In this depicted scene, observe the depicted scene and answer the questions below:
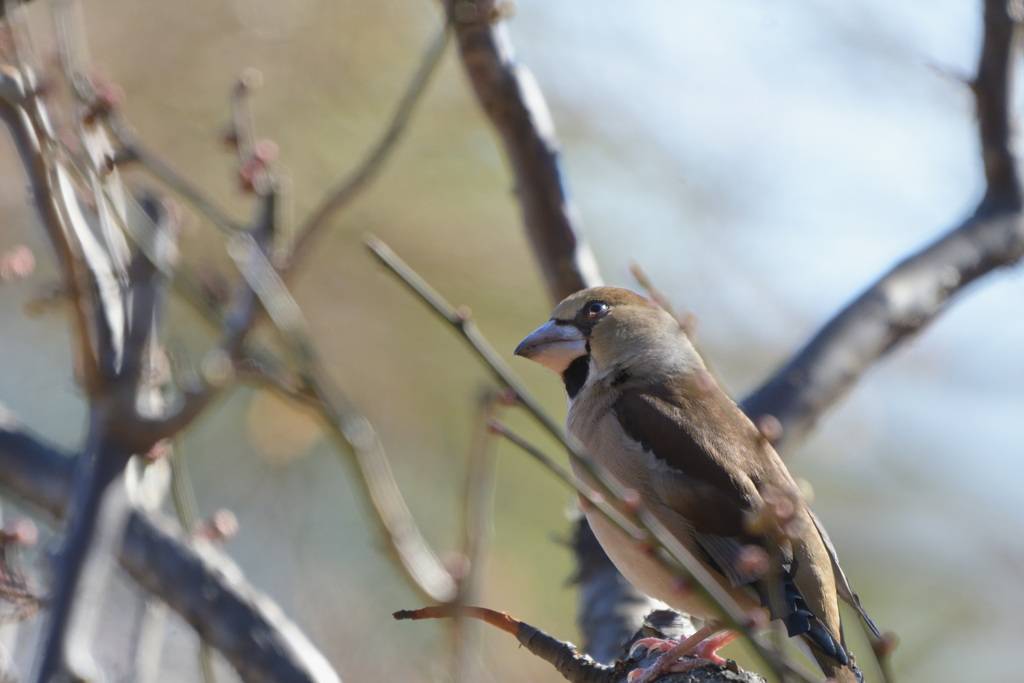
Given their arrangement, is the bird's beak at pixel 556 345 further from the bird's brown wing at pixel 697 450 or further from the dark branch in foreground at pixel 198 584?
the dark branch in foreground at pixel 198 584

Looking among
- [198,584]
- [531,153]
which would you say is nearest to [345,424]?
[198,584]

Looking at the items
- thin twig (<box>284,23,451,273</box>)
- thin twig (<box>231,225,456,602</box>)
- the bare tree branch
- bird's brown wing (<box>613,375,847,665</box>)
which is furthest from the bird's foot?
the bare tree branch

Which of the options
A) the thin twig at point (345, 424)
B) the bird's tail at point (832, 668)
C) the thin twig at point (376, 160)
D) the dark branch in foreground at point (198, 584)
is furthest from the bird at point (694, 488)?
the dark branch in foreground at point (198, 584)

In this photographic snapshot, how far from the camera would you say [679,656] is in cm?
272

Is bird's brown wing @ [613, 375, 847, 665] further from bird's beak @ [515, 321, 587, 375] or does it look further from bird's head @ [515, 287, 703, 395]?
bird's beak @ [515, 321, 587, 375]

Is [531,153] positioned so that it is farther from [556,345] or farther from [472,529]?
[472,529]

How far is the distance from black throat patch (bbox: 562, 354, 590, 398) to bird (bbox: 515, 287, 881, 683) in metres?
0.04

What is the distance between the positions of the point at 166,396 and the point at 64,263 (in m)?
1.85

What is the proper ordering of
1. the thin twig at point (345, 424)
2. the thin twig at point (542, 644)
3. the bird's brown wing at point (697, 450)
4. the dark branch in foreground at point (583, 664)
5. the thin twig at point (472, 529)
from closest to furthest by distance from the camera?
1. the thin twig at point (542, 644)
2. the thin twig at point (472, 529)
3. the thin twig at point (345, 424)
4. the dark branch in foreground at point (583, 664)
5. the bird's brown wing at point (697, 450)

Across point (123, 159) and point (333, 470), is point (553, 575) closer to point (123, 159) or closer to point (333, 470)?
point (333, 470)

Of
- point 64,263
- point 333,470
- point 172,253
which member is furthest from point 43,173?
point 333,470

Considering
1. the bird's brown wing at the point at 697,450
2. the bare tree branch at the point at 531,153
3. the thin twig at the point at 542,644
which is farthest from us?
the bare tree branch at the point at 531,153

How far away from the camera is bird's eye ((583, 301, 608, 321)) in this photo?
3836 millimetres

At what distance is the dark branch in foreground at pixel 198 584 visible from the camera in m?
3.36
